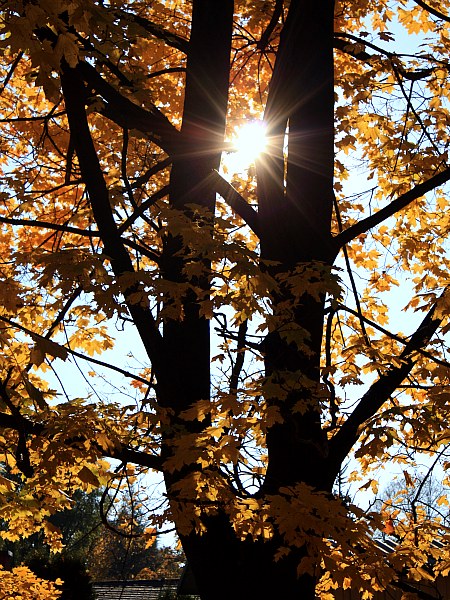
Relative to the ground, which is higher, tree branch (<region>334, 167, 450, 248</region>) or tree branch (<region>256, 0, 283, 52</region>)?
tree branch (<region>256, 0, 283, 52</region>)

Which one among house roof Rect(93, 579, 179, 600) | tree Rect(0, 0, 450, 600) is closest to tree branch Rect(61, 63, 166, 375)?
tree Rect(0, 0, 450, 600)

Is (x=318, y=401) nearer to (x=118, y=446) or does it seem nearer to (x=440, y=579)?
(x=118, y=446)

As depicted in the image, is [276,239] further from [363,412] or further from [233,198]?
[363,412]

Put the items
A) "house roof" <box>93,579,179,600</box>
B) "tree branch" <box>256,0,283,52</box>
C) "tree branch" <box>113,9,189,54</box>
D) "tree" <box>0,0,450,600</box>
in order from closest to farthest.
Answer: "tree" <box>0,0,450,600</box> → "tree branch" <box>113,9,189,54</box> → "tree branch" <box>256,0,283,52</box> → "house roof" <box>93,579,179,600</box>

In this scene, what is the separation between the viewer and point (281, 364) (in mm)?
4496

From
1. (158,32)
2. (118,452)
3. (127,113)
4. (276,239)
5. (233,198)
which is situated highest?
(158,32)

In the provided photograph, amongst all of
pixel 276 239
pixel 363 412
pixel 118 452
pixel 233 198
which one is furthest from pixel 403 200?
pixel 118 452

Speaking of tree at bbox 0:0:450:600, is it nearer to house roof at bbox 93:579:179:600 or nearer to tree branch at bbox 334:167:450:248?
tree branch at bbox 334:167:450:248

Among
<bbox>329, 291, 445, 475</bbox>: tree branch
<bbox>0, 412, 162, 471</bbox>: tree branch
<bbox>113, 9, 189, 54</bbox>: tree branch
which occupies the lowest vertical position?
<bbox>329, 291, 445, 475</bbox>: tree branch

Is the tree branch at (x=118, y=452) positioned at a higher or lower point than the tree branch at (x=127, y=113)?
lower

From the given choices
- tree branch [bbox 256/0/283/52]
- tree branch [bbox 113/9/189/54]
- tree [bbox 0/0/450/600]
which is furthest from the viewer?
tree branch [bbox 256/0/283/52]

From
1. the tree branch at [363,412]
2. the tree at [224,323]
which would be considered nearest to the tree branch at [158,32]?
the tree at [224,323]

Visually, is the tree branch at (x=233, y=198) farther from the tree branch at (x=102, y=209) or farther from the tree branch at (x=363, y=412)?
the tree branch at (x=363, y=412)

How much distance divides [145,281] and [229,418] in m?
Answer: 1.06
